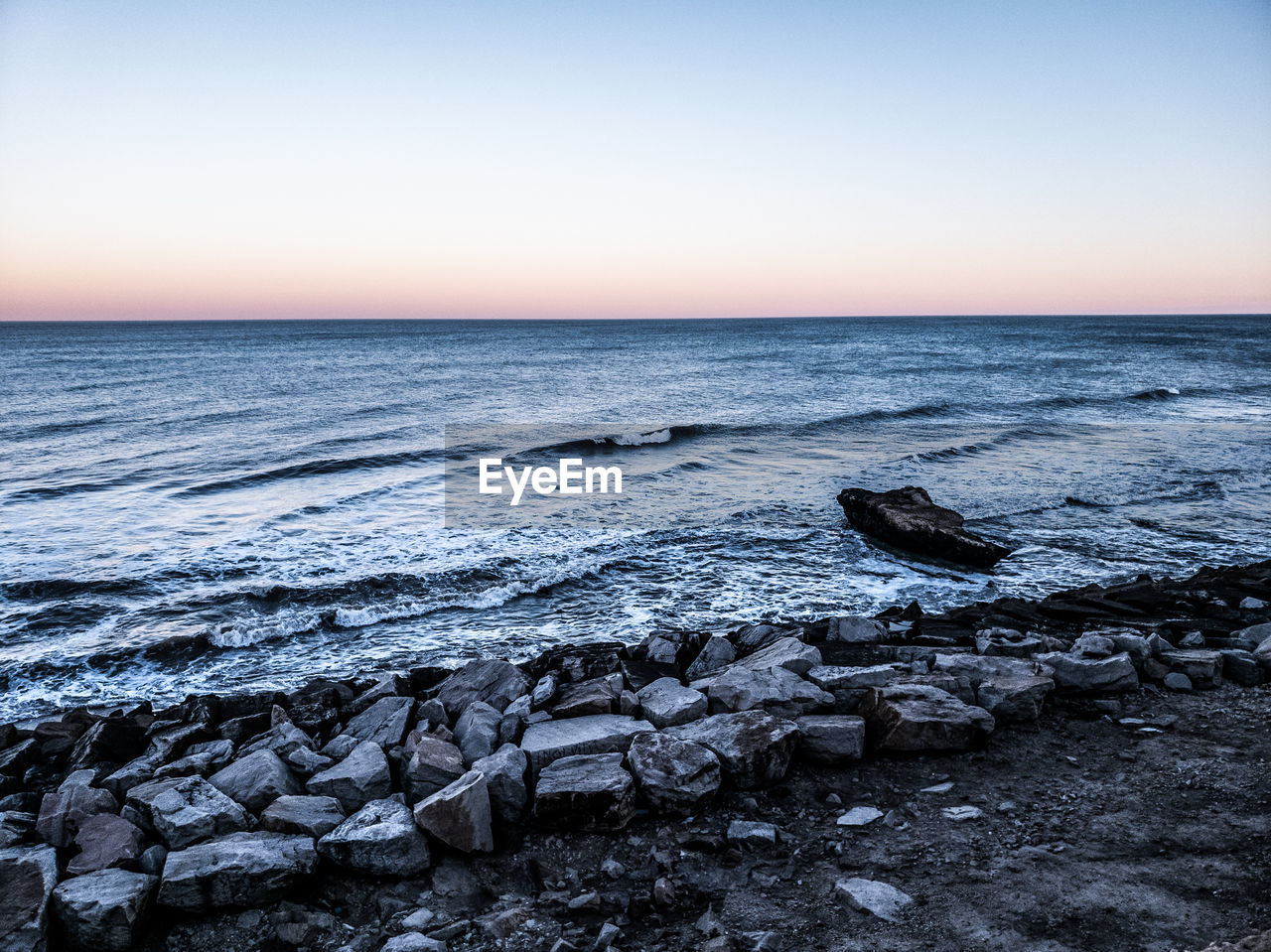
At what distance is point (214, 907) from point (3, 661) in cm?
704

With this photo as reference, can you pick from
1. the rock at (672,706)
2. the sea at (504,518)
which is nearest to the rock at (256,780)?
the rock at (672,706)

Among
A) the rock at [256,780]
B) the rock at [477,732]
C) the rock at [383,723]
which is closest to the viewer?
the rock at [256,780]

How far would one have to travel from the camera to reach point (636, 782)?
15.5 feet

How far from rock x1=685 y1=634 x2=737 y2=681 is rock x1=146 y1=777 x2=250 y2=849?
398 cm

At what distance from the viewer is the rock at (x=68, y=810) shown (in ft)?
14.6

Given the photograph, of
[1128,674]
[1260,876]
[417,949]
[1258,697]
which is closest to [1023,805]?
[1260,876]

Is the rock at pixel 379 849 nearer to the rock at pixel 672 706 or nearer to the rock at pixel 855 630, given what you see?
the rock at pixel 672 706

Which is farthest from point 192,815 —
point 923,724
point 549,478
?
point 549,478

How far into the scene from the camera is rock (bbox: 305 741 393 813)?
485 centimetres

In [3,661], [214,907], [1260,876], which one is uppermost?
[1260,876]

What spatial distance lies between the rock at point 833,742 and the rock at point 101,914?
4.03 meters

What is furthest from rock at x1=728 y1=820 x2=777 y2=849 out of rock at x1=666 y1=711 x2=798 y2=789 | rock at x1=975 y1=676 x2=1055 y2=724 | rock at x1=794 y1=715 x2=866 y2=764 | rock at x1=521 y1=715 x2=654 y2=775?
rock at x1=975 y1=676 x2=1055 y2=724

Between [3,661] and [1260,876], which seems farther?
[3,661]

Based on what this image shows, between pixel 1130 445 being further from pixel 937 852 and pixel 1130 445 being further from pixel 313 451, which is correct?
pixel 313 451
